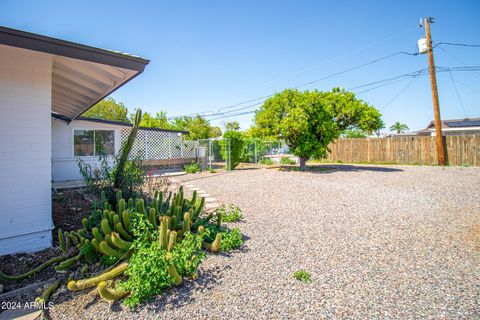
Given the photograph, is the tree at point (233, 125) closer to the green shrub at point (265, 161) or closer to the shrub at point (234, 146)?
the green shrub at point (265, 161)

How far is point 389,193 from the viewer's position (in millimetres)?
7566

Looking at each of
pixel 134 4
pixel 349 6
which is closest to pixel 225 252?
pixel 134 4

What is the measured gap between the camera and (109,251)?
2.73 meters

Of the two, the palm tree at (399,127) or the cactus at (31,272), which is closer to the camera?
the cactus at (31,272)

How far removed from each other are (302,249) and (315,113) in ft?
33.9

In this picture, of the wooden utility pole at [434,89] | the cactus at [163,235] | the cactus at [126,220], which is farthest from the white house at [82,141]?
the wooden utility pole at [434,89]

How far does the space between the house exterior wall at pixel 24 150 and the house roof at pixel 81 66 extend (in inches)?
20.2

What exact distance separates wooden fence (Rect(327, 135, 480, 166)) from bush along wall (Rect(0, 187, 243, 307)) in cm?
1754

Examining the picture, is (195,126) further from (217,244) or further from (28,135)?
(217,244)

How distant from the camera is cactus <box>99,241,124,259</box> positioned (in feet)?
8.73

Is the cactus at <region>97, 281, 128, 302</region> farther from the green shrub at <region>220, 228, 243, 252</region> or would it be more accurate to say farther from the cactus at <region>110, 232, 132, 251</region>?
the green shrub at <region>220, 228, 243, 252</region>

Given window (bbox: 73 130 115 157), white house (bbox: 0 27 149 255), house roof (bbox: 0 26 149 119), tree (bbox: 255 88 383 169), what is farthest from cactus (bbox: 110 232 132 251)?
tree (bbox: 255 88 383 169)

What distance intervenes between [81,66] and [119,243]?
3.34 meters

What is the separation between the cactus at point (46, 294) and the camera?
7.85ft
